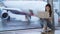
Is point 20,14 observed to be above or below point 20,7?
below

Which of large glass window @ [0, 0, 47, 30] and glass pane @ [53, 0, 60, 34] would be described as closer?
large glass window @ [0, 0, 47, 30]

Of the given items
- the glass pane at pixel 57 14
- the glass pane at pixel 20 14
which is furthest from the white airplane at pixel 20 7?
the glass pane at pixel 57 14

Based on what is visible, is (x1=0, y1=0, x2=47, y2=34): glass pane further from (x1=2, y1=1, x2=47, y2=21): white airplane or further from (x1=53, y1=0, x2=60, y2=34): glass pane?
(x1=53, y1=0, x2=60, y2=34): glass pane

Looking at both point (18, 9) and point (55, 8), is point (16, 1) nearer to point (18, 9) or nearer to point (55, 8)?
point (18, 9)

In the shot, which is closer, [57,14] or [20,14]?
[20,14]

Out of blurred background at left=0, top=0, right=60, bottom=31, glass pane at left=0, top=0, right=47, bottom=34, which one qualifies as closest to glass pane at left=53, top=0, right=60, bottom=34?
blurred background at left=0, top=0, right=60, bottom=31

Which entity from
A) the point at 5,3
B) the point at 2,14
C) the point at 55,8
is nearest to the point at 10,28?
the point at 2,14

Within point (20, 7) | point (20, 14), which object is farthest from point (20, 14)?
point (20, 7)

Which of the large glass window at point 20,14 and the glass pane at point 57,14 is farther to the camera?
the glass pane at point 57,14

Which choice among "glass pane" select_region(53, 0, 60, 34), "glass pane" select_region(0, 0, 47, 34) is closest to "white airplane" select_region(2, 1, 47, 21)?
"glass pane" select_region(0, 0, 47, 34)

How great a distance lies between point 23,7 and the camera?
4.73m

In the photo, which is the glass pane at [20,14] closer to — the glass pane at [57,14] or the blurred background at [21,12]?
the blurred background at [21,12]

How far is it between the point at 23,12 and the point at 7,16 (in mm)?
528

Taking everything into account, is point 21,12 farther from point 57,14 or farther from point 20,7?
point 57,14
